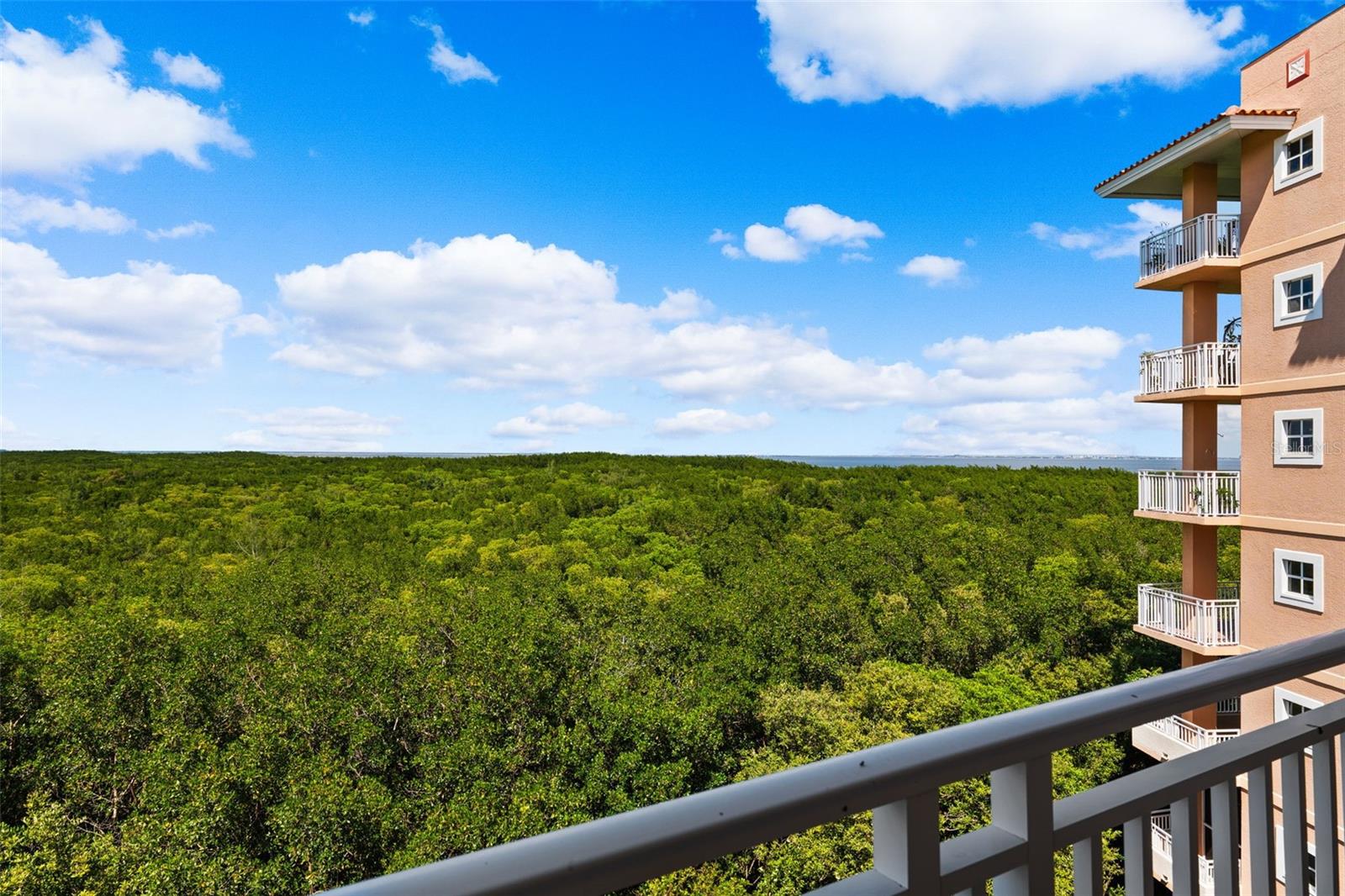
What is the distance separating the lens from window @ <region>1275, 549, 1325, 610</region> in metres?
7.09

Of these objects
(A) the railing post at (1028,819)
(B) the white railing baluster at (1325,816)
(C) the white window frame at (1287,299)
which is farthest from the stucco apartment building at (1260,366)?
(A) the railing post at (1028,819)

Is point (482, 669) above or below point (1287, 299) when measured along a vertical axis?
below

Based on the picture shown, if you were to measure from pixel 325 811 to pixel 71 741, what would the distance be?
4.84 meters

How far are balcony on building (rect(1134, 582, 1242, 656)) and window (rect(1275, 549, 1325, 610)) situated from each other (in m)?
0.70

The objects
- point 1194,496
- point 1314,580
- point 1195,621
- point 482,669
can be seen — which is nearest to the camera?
point 1314,580

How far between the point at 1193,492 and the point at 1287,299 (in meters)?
2.24

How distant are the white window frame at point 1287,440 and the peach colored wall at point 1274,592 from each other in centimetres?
73

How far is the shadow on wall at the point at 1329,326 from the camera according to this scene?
6.59 meters

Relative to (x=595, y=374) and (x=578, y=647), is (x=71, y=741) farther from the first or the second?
(x=595, y=374)

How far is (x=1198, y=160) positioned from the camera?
324 inches

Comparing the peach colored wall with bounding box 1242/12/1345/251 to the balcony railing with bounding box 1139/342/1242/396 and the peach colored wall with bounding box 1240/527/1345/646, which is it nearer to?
the balcony railing with bounding box 1139/342/1242/396

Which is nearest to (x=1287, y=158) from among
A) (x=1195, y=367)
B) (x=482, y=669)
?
(x=1195, y=367)

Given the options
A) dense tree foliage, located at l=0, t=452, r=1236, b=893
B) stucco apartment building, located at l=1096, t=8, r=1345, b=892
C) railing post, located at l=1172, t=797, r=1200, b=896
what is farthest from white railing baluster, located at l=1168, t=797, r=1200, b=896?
dense tree foliage, located at l=0, t=452, r=1236, b=893

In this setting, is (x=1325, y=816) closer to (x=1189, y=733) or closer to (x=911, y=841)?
(x=911, y=841)
